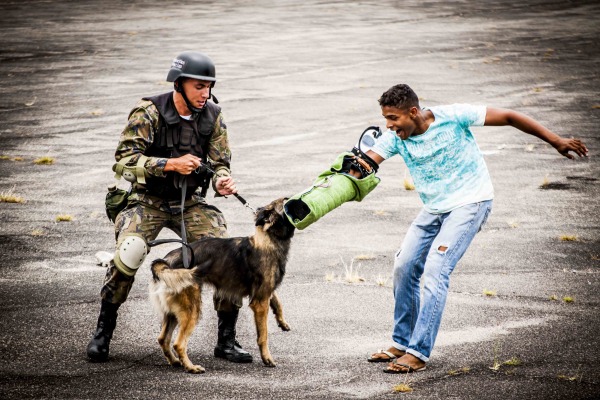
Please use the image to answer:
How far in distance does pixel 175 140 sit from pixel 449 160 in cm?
207

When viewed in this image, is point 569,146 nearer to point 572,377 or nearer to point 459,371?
point 572,377

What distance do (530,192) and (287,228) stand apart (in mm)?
6544

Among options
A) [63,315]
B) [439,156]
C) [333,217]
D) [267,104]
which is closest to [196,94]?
[439,156]

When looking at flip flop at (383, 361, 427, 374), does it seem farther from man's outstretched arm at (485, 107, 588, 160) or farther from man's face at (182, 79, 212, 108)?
man's face at (182, 79, 212, 108)

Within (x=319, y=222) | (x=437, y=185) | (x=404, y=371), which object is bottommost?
(x=319, y=222)

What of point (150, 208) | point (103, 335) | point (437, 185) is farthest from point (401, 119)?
point (103, 335)

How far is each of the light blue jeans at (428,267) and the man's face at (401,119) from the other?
2.19ft

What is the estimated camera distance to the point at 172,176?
21.2ft

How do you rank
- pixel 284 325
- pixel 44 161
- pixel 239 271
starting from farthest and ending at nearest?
pixel 44 161
pixel 284 325
pixel 239 271

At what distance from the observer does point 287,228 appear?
623cm

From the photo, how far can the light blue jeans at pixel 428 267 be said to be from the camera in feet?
19.5

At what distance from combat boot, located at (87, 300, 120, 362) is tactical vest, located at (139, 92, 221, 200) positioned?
3.08ft

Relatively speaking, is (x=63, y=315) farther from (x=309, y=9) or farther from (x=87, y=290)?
(x=309, y=9)

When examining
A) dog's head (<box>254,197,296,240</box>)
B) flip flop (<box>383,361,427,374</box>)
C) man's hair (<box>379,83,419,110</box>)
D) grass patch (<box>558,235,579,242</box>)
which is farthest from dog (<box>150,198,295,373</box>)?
grass patch (<box>558,235,579,242</box>)
